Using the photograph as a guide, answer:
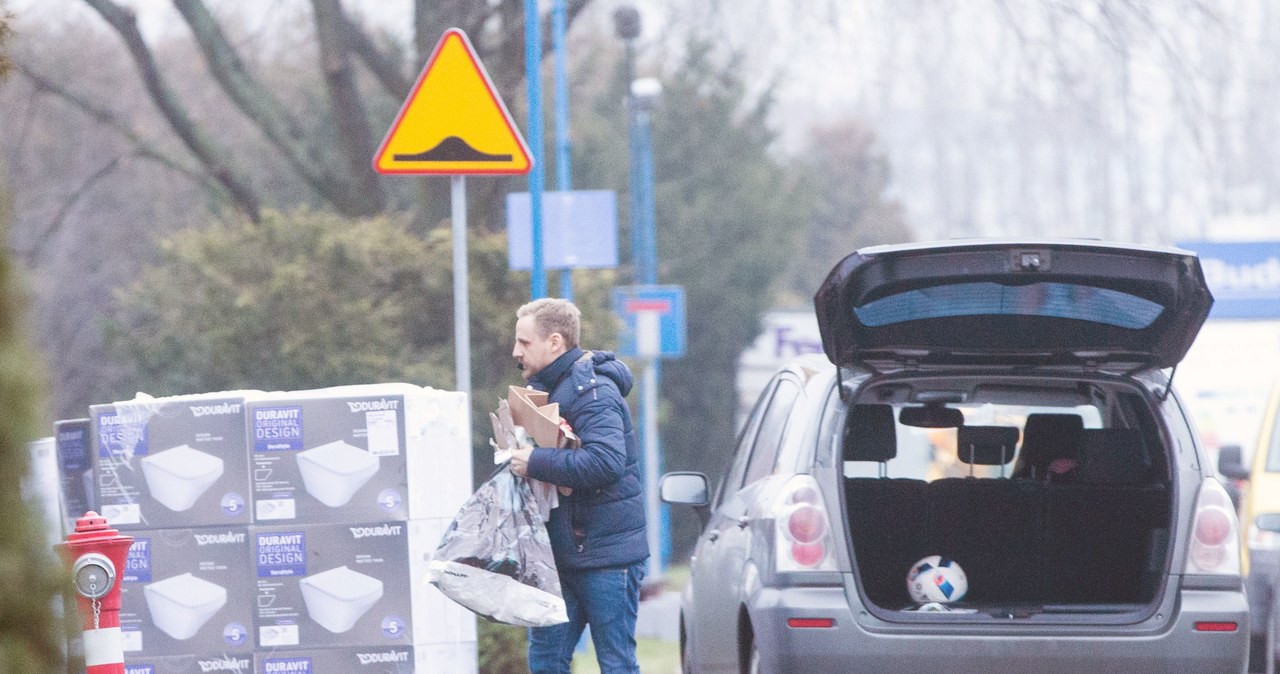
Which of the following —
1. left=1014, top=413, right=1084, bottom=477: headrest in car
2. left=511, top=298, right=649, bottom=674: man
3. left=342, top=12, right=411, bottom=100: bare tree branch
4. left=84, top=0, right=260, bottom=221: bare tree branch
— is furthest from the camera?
left=342, top=12, right=411, bottom=100: bare tree branch

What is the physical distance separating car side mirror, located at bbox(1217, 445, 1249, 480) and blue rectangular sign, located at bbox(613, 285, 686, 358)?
1067 centimetres

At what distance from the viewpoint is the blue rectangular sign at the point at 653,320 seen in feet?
A: 70.3

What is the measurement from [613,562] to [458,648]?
33.4 inches

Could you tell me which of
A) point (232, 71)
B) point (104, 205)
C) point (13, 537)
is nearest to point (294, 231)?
point (232, 71)

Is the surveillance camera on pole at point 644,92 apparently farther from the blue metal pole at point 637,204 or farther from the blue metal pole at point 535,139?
the blue metal pole at point 535,139

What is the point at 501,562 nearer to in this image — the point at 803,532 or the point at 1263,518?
the point at 803,532

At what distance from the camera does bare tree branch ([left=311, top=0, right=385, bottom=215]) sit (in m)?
16.2

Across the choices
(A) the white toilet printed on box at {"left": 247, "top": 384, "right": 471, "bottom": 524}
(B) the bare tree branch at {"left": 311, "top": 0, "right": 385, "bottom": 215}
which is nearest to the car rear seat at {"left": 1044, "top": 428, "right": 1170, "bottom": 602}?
(A) the white toilet printed on box at {"left": 247, "top": 384, "right": 471, "bottom": 524}

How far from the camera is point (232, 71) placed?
54.8 feet

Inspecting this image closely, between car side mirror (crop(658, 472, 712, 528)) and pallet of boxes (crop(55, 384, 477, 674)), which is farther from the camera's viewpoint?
car side mirror (crop(658, 472, 712, 528))

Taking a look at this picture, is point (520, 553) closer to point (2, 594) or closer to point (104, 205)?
point (2, 594)

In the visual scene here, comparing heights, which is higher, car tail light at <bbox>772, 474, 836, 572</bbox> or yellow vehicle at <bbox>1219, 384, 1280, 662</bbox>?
car tail light at <bbox>772, 474, 836, 572</bbox>

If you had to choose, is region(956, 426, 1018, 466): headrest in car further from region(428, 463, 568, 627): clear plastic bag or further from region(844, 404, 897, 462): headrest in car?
region(428, 463, 568, 627): clear plastic bag

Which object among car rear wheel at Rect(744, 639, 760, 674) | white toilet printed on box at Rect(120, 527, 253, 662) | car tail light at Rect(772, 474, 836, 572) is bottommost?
car rear wheel at Rect(744, 639, 760, 674)
